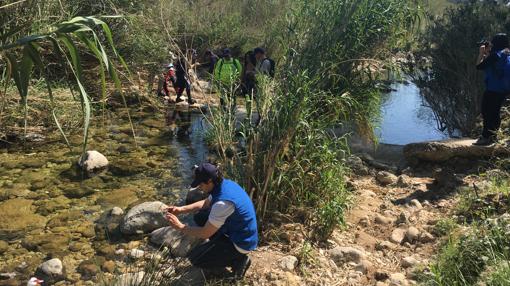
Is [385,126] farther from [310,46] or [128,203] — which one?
[128,203]

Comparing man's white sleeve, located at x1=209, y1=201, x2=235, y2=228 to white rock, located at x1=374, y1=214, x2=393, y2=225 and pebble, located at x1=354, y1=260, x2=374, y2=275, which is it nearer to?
pebble, located at x1=354, y1=260, x2=374, y2=275

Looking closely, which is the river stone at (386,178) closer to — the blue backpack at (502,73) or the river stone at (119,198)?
the blue backpack at (502,73)

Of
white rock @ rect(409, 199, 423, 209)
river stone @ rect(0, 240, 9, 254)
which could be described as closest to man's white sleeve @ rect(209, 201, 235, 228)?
river stone @ rect(0, 240, 9, 254)

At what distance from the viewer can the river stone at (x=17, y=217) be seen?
5.27 meters

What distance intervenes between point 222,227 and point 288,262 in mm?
727

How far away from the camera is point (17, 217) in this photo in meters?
5.54

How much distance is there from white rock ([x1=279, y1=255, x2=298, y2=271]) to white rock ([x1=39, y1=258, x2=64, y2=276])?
2.06 meters

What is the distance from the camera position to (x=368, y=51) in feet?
22.2

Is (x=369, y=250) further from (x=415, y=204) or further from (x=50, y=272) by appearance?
(x=50, y=272)

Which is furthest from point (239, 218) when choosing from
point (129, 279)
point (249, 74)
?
point (249, 74)

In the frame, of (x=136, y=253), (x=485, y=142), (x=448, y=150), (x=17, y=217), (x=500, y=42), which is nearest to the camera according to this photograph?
(x=136, y=253)

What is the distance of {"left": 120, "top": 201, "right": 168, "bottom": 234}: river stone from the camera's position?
5188mm

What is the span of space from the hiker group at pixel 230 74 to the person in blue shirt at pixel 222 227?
160 centimetres

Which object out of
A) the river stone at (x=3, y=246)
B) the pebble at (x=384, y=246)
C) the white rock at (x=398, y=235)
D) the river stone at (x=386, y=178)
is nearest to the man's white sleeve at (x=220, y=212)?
the pebble at (x=384, y=246)
